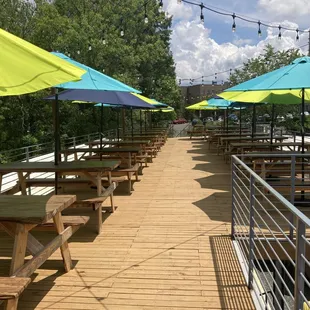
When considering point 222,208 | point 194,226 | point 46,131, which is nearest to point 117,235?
point 194,226

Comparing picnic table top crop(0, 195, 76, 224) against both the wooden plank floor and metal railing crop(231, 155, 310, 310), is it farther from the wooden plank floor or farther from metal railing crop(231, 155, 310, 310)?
metal railing crop(231, 155, 310, 310)

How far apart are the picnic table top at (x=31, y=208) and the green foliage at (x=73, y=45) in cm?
1602

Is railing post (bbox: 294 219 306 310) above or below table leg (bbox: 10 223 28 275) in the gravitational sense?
above

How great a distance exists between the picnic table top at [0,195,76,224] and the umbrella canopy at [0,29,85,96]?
0.95 meters

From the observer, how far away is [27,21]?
2167cm

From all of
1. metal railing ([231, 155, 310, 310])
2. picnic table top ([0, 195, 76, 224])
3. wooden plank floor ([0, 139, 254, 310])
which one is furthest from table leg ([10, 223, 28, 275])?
metal railing ([231, 155, 310, 310])

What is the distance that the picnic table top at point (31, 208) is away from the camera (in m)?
2.81

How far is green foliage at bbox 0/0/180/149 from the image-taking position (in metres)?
19.1

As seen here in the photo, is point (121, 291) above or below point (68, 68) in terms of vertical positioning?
below

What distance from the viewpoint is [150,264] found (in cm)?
378

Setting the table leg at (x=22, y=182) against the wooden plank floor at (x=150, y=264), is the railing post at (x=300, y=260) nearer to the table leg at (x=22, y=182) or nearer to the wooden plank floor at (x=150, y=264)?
the wooden plank floor at (x=150, y=264)

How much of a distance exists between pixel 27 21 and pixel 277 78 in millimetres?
20125

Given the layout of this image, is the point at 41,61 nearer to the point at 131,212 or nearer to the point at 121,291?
the point at 121,291

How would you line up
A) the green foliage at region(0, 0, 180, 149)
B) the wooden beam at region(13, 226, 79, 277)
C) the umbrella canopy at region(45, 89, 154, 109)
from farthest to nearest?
the green foliage at region(0, 0, 180, 149) < the umbrella canopy at region(45, 89, 154, 109) < the wooden beam at region(13, 226, 79, 277)
